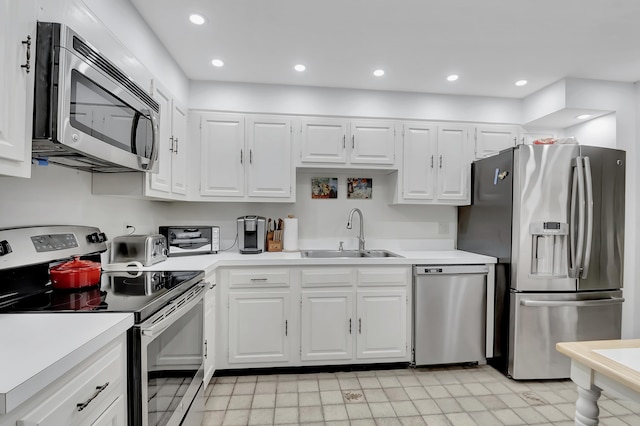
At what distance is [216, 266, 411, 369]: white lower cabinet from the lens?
245 centimetres

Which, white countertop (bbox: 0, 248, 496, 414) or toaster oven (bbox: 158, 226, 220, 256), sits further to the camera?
toaster oven (bbox: 158, 226, 220, 256)

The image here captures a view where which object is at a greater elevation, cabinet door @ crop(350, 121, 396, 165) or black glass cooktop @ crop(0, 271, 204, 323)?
cabinet door @ crop(350, 121, 396, 165)

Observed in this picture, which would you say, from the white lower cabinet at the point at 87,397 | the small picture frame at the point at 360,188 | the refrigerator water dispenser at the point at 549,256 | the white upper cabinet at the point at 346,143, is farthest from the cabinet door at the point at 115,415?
the refrigerator water dispenser at the point at 549,256

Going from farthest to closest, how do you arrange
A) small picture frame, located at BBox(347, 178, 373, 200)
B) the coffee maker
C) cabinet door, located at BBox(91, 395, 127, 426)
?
small picture frame, located at BBox(347, 178, 373, 200), the coffee maker, cabinet door, located at BBox(91, 395, 127, 426)

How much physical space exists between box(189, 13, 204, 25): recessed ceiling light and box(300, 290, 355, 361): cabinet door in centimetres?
203

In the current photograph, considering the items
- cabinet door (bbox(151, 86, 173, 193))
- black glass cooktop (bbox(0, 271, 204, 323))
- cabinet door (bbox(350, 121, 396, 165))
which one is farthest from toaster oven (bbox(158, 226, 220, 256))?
cabinet door (bbox(350, 121, 396, 165))

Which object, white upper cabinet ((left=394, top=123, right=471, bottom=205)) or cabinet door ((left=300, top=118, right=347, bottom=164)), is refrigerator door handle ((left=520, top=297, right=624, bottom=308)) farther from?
cabinet door ((left=300, top=118, right=347, bottom=164))

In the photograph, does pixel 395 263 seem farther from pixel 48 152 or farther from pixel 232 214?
pixel 48 152

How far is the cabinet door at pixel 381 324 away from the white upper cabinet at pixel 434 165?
0.97 metres

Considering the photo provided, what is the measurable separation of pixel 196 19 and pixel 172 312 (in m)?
1.77

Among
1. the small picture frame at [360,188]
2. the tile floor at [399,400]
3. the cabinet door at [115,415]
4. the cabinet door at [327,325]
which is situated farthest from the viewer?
the small picture frame at [360,188]

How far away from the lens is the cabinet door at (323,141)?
113 inches

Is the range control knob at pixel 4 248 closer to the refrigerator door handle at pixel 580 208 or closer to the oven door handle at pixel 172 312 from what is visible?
the oven door handle at pixel 172 312

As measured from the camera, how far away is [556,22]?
6.52ft
